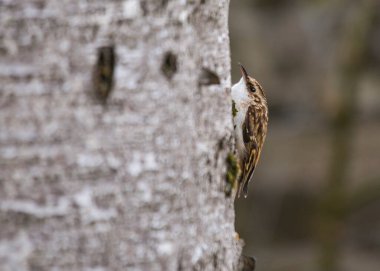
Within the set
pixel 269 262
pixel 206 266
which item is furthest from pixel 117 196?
pixel 269 262

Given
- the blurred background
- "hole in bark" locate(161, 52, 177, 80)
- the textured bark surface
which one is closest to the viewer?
the textured bark surface

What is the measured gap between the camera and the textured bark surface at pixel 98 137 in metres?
1.63

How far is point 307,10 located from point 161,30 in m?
7.04

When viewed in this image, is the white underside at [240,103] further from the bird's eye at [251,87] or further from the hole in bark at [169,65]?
the hole in bark at [169,65]

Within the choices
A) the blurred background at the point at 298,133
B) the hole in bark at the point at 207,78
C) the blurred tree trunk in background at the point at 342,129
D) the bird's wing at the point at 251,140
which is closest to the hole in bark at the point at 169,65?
the hole in bark at the point at 207,78

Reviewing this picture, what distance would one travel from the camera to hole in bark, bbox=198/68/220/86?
76.1 inches

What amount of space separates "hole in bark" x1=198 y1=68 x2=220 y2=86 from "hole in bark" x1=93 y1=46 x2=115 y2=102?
0.95 ft

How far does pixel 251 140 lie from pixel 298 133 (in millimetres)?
5059

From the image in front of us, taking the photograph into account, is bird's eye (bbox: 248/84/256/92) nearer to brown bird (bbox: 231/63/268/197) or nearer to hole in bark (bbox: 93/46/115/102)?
brown bird (bbox: 231/63/268/197)

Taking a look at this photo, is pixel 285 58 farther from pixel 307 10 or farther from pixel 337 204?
pixel 337 204

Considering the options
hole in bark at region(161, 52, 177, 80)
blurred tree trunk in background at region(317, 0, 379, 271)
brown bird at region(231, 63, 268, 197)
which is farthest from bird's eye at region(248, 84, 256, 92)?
blurred tree trunk in background at region(317, 0, 379, 271)

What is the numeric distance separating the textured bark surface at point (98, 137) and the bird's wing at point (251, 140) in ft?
7.08

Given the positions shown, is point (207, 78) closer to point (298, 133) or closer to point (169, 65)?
point (169, 65)

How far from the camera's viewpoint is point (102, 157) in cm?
169
